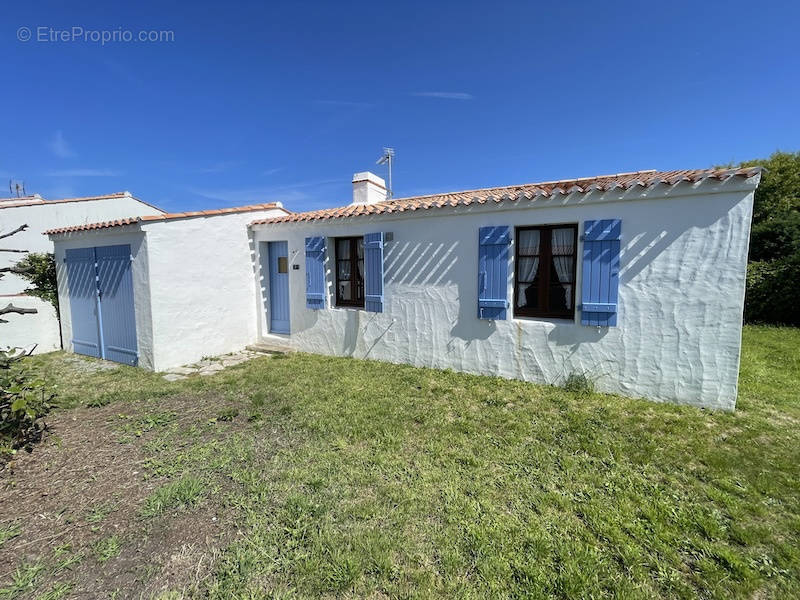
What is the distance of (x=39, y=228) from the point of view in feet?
43.4

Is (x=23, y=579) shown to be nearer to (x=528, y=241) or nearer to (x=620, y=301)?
(x=528, y=241)

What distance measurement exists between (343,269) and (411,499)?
5887mm

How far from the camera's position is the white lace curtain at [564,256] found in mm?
5770

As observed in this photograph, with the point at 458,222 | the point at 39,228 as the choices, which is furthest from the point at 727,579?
the point at 39,228

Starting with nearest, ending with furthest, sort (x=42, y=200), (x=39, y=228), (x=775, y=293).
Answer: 1. (x=775, y=293)
2. (x=39, y=228)
3. (x=42, y=200)

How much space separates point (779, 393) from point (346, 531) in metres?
7.10

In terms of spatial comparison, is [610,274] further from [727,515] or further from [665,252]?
[727,515]

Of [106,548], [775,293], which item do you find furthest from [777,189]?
[106,548]

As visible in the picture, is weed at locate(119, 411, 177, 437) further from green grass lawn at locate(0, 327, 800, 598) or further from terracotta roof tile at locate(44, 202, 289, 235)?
terracotta roof tile at locate(44, 202, 289, 235)

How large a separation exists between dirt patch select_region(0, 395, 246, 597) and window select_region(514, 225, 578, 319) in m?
5.07

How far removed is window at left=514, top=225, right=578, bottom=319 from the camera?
5805mm

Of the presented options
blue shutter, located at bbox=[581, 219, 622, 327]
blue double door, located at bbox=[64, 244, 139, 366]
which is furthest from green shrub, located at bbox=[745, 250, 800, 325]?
blue double door, located at bbox=[64, 244, 139, 366]

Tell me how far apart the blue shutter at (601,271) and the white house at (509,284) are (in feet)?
0.06

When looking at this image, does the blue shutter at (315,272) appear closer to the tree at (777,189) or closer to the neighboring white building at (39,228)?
the neighboring white building at (39,228)
